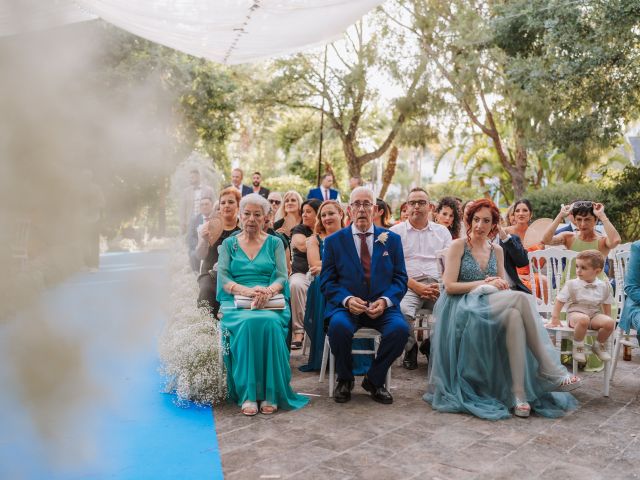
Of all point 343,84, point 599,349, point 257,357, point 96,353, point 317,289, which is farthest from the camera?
point 343,84

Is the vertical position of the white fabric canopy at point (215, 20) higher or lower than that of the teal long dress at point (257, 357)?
higher

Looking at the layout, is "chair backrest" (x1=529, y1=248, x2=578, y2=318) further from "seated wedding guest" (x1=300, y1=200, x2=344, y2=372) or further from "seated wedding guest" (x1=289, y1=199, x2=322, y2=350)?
"seated wedding guest" (x1=289, y1=199, x2=322, y2=350)

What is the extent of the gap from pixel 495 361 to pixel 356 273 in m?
1.17

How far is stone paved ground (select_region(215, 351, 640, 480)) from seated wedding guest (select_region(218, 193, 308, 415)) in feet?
0.49

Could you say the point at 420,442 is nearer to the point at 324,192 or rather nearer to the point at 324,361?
the point at 324,361

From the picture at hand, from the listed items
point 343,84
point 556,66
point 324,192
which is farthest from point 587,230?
point 343,84

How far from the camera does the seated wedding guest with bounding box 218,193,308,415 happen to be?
3.70 meters

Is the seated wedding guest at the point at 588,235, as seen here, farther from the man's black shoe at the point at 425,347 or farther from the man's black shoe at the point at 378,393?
the man's black shoe at the point at 378,393

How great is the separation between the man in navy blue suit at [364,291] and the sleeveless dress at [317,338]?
515 millimetres

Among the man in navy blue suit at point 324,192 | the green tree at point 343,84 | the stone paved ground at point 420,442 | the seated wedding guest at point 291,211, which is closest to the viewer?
the stone paved ground at point 420,442

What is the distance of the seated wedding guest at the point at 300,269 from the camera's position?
5449mm

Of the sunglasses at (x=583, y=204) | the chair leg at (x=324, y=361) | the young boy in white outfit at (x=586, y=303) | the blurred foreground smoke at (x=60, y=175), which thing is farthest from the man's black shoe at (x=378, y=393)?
the blurred foreground smoke at (x=60, y=175)

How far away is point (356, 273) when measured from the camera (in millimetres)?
4176

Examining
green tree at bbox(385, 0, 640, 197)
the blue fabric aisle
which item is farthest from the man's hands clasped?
green tree at bbox(385, 0, 640, 197)
